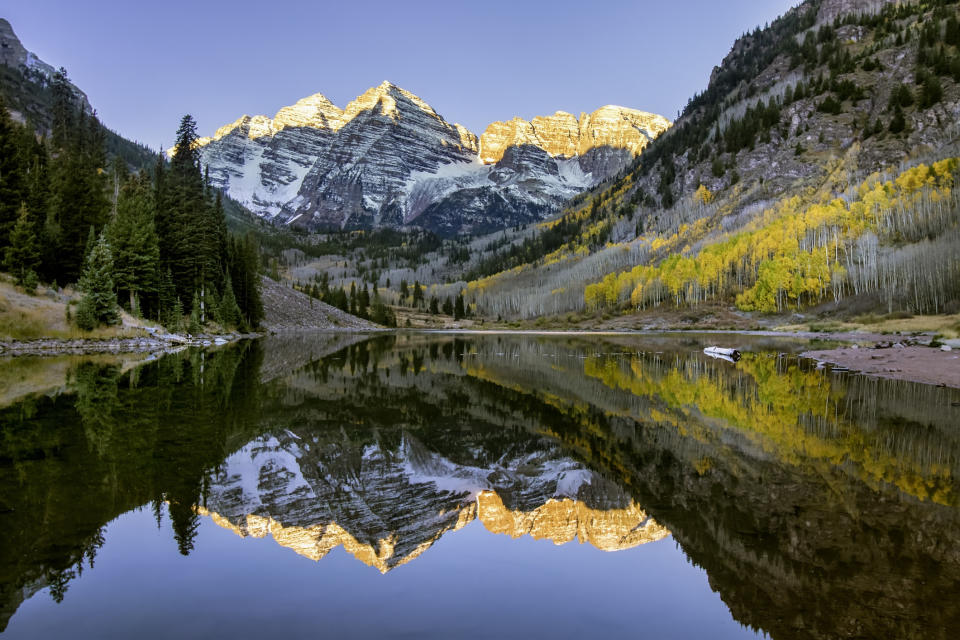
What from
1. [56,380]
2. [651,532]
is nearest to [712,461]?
[651,532]

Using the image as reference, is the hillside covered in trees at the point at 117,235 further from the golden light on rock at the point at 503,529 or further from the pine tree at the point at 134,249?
the golden light on rock at the point at 503,529

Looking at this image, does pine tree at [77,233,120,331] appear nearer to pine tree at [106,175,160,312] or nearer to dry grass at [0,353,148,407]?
pine tree at [106,175,160,312]

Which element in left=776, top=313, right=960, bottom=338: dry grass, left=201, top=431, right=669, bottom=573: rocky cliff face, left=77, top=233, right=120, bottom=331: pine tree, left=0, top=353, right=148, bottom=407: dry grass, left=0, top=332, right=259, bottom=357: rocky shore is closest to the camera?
left=201, top=431, right=669, bottom=573: rocky cliff face

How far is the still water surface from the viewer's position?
5750 millimetres

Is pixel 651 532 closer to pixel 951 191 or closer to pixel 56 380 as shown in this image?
pixel 56 380

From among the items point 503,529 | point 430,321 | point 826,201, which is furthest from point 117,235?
point 826,201

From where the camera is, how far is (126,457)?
35.4 ft

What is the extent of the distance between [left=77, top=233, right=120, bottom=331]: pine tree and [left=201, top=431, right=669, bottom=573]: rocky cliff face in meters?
37.5

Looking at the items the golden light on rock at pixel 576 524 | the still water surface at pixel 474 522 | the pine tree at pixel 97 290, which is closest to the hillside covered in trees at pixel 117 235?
the pine tree at pixel 97 290

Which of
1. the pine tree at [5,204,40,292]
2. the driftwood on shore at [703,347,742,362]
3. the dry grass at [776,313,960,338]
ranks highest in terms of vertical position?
the pine tree at [5,204,40,292]

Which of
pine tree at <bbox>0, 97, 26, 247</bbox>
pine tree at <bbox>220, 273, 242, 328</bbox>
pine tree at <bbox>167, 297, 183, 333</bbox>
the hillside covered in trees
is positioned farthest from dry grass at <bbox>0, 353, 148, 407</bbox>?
pine tree at <bbox>220, 273, 242, 328</bbox>

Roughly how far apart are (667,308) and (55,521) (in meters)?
132

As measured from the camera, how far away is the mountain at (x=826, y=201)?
8838cm

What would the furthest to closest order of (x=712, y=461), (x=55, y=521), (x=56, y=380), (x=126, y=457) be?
(x=56, y=380) → (x=712, y=461) → (x=126, y=457) → (x=55, y=521)
